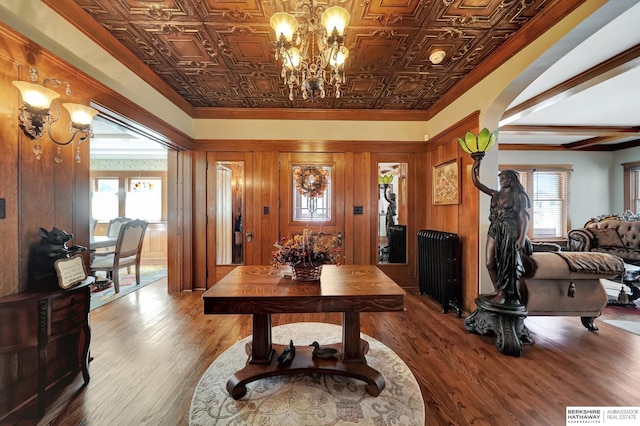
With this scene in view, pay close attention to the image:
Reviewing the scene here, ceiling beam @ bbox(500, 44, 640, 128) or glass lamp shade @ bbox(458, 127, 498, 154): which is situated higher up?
ceiling beam @ bbox(500, 44, 640, 128)

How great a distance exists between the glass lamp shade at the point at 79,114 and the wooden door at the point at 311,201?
252 centimetres

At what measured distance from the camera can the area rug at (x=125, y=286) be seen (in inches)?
147

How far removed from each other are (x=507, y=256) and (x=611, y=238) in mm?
4144

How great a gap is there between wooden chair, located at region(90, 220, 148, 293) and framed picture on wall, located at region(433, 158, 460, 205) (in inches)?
197

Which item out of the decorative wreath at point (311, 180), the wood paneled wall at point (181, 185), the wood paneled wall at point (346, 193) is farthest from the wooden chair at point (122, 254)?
the decorative wreath at point (311, 180)

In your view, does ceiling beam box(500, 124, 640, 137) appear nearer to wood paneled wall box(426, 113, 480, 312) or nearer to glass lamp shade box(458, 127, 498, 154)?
wood paneled wall box(426, 113, 480, 312)

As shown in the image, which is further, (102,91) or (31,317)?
(102,91)

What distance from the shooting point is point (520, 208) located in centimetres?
236

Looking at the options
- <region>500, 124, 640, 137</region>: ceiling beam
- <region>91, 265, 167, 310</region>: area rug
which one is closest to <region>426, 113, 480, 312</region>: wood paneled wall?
<region>500, 124, 640, 137</region>: ceiling beam

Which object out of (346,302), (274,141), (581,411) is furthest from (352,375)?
(274,141)

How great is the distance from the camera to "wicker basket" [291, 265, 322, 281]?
6.28 ft

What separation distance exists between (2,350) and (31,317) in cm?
20

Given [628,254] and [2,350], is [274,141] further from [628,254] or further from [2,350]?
[628,254]

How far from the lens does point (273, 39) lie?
246 cm
